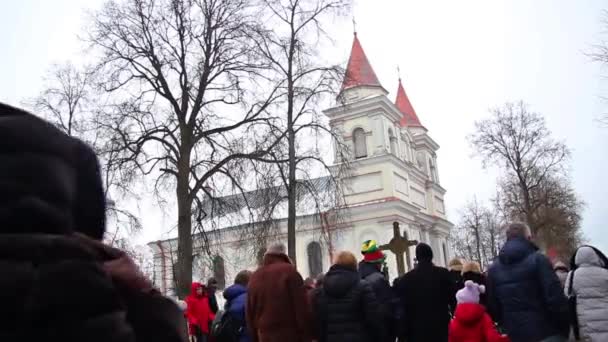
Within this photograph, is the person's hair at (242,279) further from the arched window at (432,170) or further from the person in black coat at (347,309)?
the arched window at (432,170)

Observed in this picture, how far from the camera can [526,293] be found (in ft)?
19.8

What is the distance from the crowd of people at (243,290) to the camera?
4.55ft

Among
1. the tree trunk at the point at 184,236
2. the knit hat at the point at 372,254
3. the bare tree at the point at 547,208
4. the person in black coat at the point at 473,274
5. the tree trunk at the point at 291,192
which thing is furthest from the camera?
the bare tree at the point at 547,208

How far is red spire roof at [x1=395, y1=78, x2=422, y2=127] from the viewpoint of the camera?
5634 centimetres

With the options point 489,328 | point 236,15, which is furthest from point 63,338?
point 236,15

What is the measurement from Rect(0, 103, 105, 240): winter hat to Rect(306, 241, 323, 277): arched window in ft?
137

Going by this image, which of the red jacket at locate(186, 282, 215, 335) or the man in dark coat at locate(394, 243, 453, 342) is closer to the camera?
the man in dark coat at locate(394, 243, 453, 342)

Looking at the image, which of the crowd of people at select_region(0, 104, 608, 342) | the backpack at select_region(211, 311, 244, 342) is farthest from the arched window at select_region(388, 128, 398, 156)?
the backpack at select_region(211, 311, 244, 342)

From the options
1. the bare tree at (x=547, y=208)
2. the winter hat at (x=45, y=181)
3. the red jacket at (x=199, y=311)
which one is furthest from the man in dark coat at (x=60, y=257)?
the bare tree at (x=547, y=208)

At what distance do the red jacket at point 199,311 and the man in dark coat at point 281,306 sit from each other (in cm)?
499

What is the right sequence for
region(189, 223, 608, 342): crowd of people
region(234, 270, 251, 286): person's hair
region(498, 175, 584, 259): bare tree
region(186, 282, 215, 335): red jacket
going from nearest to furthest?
region(189, 223, 608, 342): crowd of people < region(234, 270, 251, 286): person's hair < region(186, 282, 215, 335): red jacket < region(498, 175, 584, 259): bare tree

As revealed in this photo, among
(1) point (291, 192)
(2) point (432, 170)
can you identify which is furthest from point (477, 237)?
(1) point (291, 192)

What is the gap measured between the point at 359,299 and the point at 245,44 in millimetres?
11374

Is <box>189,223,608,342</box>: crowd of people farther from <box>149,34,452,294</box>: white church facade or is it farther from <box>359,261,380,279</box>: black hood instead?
<box>149,34,452,294</box>: white church facade
